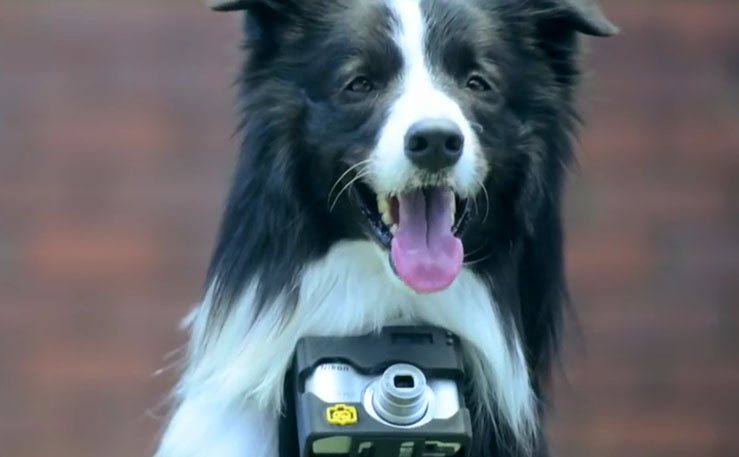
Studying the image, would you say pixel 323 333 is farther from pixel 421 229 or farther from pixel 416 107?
pixel 416 107

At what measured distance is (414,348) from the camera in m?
2.83

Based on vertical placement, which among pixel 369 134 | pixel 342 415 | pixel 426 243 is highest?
pixel 369 134

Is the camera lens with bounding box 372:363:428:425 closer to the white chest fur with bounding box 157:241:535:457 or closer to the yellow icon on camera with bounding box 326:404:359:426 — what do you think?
the yellow icon on camera with bounding box 326:404:359:426

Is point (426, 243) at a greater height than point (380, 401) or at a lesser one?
greater

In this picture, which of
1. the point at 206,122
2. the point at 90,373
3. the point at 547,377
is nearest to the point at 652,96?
the point at 206,122

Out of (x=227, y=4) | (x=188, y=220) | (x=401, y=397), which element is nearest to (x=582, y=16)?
(x=227, y=4)

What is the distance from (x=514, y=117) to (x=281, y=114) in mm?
378

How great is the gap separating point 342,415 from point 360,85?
56 cm

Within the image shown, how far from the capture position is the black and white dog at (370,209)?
9.53 feet

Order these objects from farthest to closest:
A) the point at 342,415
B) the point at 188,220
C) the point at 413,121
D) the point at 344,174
Answer: the point at 188,220
the point at 344,174
the point at 413,121
the point at 342,415

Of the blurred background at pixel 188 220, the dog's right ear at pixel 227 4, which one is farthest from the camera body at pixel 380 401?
the blurred background at pixel 188 220

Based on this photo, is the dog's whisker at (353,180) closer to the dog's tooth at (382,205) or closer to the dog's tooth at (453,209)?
the dog's tooth at (382,205)

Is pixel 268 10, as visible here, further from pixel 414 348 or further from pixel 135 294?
pixel 135 294

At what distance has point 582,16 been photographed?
2.96 meters
